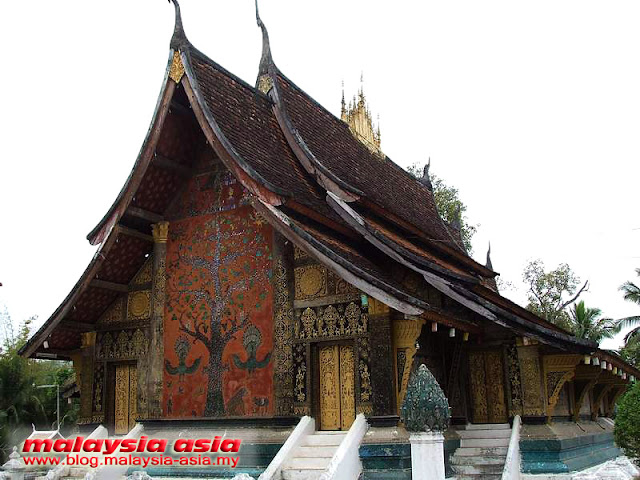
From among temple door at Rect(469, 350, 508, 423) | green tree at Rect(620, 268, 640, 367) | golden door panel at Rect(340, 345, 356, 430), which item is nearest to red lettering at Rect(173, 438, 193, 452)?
golden door panel at Rect(340, 345, 356, 430)

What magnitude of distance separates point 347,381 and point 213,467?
2178 mm

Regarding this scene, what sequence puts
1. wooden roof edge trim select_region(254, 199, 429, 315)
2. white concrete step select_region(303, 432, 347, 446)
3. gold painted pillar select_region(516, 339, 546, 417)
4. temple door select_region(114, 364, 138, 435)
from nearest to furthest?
wooden roof edge trim select_region(254, 199, 429, 315) < white concrete step select_region(303, 432, 347, 446) < gold painted pillar select_region(516, 339, 546, 417) < temple door select_region(114, 364, 138, 435)

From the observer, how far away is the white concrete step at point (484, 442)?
398 inches

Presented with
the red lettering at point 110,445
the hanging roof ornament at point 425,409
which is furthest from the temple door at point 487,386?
the red lettering at point 110,445

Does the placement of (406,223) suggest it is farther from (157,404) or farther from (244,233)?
(157,404)

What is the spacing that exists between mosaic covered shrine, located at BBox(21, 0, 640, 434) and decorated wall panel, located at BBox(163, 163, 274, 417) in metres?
0.02

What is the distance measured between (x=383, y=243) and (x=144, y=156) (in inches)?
147

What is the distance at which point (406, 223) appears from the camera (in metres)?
12.1

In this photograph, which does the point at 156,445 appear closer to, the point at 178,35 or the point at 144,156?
the point at 144,156

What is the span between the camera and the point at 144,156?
34.6ft

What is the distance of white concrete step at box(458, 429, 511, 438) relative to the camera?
10.3 metres

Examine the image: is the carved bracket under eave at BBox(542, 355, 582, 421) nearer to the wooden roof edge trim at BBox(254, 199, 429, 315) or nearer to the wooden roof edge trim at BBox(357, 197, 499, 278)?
the wooden roof edge trim at BBox(254, 199, 429, 315)

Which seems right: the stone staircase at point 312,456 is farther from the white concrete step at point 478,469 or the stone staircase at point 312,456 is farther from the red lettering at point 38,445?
the red lettering at point 38,445

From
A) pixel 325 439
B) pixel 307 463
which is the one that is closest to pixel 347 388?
pixel 325 439
